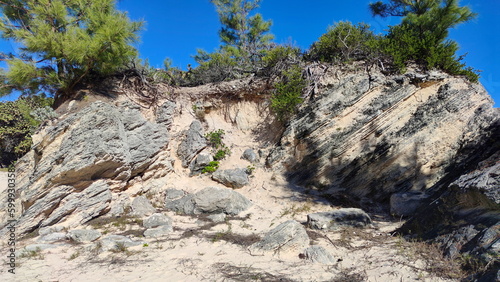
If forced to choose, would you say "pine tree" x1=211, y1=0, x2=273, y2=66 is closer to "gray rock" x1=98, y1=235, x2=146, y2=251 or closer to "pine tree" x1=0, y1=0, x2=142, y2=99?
"pine tree" x1=0, y1=0, x2=142, y2=99

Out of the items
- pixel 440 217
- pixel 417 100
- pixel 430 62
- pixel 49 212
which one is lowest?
pixel 440 217

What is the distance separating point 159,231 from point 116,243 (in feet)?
3.28

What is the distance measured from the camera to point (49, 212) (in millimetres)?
7215

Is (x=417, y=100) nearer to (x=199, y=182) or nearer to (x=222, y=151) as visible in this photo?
(x=222, y=151)

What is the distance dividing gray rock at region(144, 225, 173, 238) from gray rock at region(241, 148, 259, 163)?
4.36 metres

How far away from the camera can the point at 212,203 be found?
805 centimetres

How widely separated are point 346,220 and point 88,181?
6.79 m

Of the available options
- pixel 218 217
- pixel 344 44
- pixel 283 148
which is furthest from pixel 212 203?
pixel 344 44

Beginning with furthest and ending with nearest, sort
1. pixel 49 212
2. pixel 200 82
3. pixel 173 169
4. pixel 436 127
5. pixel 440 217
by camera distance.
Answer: pixel 200 82
pixel 173 169
pixel 436 127
pixel 49 212
pixel 440 217

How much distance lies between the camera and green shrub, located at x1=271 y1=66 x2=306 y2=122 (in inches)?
399

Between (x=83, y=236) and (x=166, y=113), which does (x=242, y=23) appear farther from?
(x=83, y=236)

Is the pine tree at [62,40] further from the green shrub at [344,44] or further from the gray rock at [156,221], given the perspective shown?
the green shrub at [344,44]

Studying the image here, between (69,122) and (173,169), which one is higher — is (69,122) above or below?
above

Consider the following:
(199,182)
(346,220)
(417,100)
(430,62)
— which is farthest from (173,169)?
(430,62)
